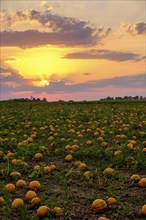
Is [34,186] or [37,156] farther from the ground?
[37,156]

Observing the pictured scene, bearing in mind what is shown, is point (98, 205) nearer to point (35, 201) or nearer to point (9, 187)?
point (35, 201)

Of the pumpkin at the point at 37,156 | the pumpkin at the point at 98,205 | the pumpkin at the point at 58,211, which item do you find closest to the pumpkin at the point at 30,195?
the pumpkin at the point at 58,211

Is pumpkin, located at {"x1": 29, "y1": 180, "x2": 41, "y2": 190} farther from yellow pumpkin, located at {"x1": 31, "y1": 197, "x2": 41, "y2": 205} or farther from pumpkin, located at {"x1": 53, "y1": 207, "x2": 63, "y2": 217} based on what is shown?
pumpkin, located at {"x1": 53, "y1": 207, "x2": 63, "y2": 217}

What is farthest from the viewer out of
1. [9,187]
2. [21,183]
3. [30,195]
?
[21,183]

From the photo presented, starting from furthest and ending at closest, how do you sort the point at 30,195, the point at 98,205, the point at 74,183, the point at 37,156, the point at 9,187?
the point at 37,156 → the point at 74,183 → the point at 9,187 → the point at 30,195 → the point at 98,205

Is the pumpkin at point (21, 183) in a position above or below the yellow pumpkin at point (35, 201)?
above

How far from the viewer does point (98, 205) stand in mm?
5324

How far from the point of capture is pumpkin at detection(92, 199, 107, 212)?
5297 mm

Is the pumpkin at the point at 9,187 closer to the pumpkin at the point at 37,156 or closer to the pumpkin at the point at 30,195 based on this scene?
the pumpkin at the point at 30,195

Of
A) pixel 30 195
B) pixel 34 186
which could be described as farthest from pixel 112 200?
pixel 34 186

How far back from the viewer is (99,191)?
6258mm

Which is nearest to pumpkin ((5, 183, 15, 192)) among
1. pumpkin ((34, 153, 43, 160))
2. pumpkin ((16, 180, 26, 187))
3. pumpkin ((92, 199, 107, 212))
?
pumpkin ((16, 180, 26, 187))

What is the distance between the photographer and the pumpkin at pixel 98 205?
5.30 m

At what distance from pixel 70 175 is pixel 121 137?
469cm
